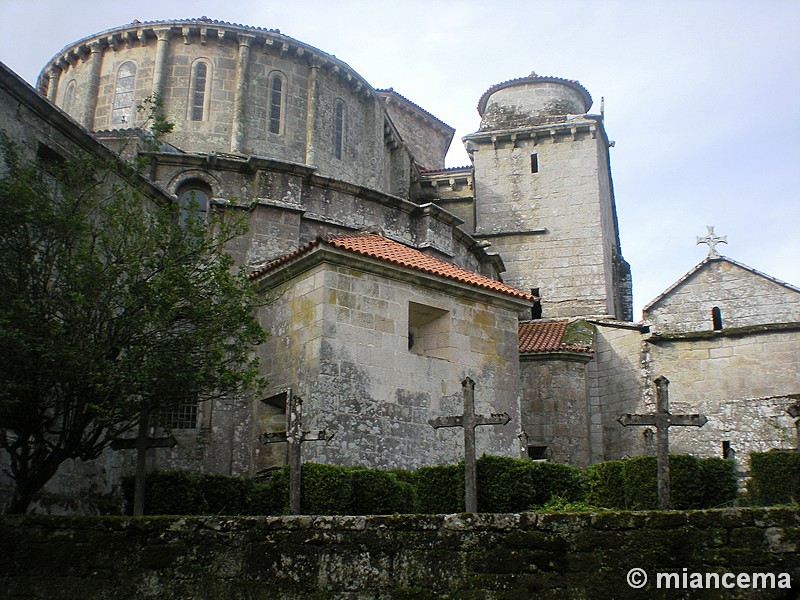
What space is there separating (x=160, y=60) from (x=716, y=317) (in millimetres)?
16927

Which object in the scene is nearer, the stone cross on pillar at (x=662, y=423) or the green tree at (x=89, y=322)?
the stone cross on pillar at (x=662, y=423)

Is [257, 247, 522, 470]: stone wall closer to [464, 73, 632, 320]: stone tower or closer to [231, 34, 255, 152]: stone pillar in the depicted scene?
[231, 34, 255, 152]: stone pillar

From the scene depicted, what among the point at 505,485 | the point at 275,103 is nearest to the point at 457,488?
the point at 505,485

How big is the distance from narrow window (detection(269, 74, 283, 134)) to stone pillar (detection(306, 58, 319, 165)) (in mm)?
832

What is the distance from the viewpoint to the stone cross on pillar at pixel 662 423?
9.73 m

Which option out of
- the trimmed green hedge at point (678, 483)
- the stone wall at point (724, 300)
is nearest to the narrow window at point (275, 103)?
the stone wall at point (724, 300)

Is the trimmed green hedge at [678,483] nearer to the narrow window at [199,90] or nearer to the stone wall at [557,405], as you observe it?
the stone wall at [557,405]

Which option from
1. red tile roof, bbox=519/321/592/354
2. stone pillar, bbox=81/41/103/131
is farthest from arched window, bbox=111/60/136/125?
red tile roof, bbox=519/321/592/354

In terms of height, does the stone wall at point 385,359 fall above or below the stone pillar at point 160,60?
below

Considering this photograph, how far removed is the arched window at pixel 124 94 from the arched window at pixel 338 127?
5.92 metres

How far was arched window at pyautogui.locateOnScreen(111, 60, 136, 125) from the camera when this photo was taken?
23.4m

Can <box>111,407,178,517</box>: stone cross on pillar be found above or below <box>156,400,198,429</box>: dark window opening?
below

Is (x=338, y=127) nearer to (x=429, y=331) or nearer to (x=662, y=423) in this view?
(x=429, y=331)

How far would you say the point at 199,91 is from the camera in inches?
918
